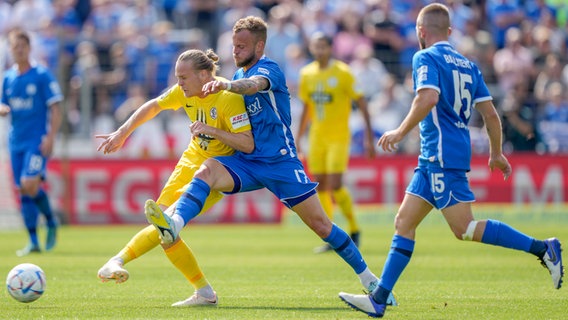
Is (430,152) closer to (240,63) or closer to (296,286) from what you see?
(240,63)

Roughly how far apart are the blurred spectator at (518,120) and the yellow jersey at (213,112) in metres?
12.9

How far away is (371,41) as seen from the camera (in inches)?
943

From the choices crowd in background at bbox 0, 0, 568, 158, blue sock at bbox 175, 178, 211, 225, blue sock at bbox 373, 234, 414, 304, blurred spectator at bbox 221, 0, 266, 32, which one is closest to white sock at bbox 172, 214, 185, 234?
blue sock at bbox 175, 178, 211, 225

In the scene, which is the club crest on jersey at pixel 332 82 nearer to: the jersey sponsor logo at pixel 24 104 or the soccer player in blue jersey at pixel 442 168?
the jersey sponsor logo at pixel 24 104

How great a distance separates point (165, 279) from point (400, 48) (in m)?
13.6

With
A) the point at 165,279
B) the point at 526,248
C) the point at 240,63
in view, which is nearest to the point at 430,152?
the point at 526,248

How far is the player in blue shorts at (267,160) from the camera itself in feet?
28.8

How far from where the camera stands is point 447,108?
8.29 metres

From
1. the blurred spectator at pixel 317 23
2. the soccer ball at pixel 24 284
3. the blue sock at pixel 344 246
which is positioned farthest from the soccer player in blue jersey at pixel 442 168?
the blurred spectator at pixel 317 23

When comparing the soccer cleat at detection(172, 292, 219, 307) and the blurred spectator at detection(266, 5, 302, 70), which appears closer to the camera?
the soccer cleat at detection(172, 292, 219, 307)

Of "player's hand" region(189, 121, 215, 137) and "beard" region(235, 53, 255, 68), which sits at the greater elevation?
"beard" region(235, 53, 255, 68)

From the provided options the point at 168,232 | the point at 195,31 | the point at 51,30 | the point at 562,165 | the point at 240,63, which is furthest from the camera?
the point at 195,31

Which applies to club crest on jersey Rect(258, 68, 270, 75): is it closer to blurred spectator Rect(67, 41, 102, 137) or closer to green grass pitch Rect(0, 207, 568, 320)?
green grass pitch Rect(0, 207, 568, 320)

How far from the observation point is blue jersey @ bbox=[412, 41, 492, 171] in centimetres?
815
